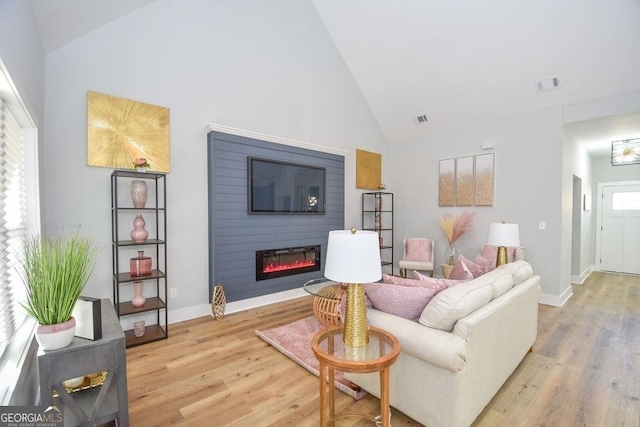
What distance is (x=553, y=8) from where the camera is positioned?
3258mm

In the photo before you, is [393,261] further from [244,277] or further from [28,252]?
[28,252]

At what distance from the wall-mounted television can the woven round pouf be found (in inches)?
62.0

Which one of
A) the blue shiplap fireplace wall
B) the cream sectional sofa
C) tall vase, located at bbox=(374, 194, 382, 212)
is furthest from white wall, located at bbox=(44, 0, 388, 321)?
the cream sectional sofa

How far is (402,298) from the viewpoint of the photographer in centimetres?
186

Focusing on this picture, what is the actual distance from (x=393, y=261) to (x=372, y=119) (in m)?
2.94

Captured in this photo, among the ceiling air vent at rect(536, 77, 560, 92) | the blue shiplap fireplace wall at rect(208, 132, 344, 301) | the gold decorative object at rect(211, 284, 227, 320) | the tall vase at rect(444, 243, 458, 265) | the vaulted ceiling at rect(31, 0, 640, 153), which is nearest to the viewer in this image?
the vaulted ceiling at rect(31, 0, 640, 153)

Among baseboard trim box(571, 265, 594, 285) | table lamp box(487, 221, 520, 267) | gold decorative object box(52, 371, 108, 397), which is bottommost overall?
baseboard trim box(571, 265, 594, 285)

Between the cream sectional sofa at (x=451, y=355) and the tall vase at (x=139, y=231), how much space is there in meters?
2.43

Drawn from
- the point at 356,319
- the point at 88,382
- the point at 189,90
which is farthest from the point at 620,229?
the point at 88,382

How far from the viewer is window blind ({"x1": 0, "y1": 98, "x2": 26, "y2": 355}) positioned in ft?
5.20

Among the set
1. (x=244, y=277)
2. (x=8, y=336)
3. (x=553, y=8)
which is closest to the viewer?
(x=8, y=336)

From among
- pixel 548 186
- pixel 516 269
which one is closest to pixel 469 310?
pixel 516 269

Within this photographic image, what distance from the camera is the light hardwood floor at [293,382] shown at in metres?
1.87

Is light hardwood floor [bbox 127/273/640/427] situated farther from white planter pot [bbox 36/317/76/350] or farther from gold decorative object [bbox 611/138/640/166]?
gold decorative object [bbox 611/138/640/166]
